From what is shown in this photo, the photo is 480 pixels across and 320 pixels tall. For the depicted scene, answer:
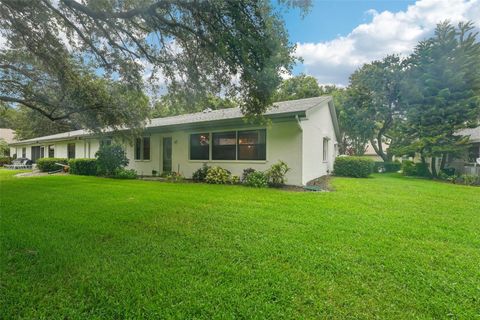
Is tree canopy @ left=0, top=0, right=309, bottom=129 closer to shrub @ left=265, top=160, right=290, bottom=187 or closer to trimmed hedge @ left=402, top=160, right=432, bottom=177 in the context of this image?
shrub @ left=265, top=160, right=290, bottom=187

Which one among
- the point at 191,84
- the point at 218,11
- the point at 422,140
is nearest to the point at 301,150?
the point at 191,84

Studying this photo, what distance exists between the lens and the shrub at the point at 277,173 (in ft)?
32.0

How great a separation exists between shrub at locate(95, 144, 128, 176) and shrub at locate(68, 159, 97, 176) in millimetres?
1422

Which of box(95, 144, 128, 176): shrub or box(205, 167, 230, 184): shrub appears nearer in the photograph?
box(205, 167, 230, 184): shrub

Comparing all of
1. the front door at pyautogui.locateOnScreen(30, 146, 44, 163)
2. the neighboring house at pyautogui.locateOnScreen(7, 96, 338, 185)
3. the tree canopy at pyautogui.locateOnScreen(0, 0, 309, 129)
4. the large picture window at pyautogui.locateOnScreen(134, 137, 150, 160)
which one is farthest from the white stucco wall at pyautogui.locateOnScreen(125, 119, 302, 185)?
the front door at pyautogui.locateOnScreen(30, 146, 44, 163)

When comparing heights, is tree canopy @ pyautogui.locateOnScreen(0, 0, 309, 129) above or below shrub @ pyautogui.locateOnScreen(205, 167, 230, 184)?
above

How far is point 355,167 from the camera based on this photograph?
14242 millimetres

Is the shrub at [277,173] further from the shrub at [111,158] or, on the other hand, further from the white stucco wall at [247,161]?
the shrub at [111,158]

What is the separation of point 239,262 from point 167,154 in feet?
37.9

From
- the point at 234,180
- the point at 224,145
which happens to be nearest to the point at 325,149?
the point at 224,145

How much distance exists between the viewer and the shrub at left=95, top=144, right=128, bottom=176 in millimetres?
13852

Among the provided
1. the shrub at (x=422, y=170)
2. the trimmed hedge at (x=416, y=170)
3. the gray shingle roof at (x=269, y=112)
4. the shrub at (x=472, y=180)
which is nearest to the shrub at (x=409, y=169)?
the trimmed hedge at (x=416, y=170)

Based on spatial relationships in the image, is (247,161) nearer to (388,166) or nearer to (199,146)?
(199,146)

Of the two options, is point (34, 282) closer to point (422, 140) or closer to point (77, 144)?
point (422, 140)
